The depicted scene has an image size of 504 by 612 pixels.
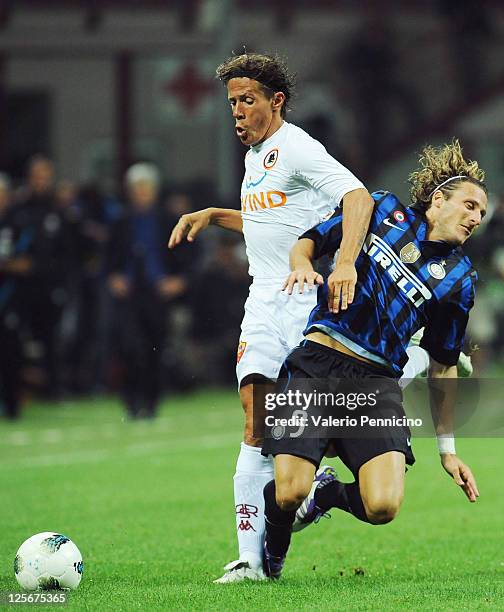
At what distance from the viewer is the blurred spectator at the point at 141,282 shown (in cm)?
1449

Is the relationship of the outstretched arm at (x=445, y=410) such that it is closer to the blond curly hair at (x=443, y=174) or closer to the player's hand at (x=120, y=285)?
the blond curly hair at (x=443, y=174)

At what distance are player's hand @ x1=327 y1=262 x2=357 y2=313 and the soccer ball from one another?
1524mm

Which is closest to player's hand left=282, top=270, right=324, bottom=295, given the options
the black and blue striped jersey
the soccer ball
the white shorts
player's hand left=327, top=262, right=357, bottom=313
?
player's hand left=327, top=262, right=357, bottom=313

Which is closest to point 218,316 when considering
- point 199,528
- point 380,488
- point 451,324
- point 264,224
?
point 199,528

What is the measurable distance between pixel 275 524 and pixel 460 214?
155cm

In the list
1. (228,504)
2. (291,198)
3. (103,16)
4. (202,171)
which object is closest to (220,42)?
(103,16)

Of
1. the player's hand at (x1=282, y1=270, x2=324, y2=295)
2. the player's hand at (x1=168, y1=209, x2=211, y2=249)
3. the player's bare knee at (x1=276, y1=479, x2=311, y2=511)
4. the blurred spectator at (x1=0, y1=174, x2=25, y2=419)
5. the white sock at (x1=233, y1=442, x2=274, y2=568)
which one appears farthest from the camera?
the blurred spectator at (x1=0, y1=174, x2=25, y2=419)

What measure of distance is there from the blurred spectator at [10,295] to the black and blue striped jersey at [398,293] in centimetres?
823

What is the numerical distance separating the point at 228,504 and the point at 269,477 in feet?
9.20

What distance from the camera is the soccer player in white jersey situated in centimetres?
693

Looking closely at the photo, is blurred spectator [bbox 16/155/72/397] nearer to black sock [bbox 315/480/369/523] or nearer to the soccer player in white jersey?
the soccer player in white jersey

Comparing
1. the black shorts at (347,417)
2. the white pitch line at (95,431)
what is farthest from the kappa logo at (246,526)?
the white pitch line at (95,431)

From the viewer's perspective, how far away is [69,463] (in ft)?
38.8

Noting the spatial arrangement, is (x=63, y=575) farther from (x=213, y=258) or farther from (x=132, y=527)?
(x=213, y=258)
